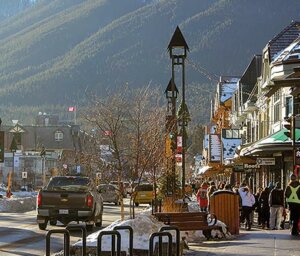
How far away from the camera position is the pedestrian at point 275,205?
27.0 m

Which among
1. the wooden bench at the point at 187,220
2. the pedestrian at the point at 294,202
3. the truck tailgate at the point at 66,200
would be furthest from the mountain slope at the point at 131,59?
the wooden bench at the point at 187,220

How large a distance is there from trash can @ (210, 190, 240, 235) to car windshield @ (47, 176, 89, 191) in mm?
5856

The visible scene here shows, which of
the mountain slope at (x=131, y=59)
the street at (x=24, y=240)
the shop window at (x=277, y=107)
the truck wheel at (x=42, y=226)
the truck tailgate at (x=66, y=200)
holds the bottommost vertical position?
the street at (x=24, y=240)

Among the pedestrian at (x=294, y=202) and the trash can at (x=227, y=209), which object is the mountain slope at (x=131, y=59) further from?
the pedestrian at (x=294, y=202)

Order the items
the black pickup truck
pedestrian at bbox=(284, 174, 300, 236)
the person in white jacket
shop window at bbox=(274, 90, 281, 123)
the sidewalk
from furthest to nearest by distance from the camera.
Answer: shop window at bbox=(274, 90, 281, 123), the person in white jacket, the black pickup truck, pedestrian at bbox=(284, 174, 300, 236), the sidewalk

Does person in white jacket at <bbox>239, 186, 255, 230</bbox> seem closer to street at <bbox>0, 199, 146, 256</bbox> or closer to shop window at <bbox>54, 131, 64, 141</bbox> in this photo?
street at <bbox>0, 199, 146, 256</bbox>

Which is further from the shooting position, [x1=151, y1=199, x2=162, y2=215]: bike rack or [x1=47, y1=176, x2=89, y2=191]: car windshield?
[x1=47, y1=176, x2=89, y2=191]: car windshield

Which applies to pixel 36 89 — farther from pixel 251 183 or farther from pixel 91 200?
pixel 91 200

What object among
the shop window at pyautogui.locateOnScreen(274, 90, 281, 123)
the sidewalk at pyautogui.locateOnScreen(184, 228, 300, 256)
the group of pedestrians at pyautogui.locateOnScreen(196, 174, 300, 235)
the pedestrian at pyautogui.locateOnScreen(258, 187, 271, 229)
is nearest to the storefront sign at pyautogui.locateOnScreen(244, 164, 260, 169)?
the shop window at pyautogui.locateOnScreen(274, 90, 281, 123)

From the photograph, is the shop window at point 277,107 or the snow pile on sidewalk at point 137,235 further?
the shop window at point 277,107

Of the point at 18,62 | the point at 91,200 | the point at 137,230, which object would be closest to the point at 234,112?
the point at 91,200

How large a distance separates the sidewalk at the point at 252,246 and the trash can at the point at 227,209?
1.30m

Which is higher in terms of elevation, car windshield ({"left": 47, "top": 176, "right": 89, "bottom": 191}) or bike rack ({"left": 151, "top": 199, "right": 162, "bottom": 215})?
car windshield ({"left": 47, "top": 176, "right": 89, "bottom": 191})

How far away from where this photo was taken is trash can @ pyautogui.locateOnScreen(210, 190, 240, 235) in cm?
2397
